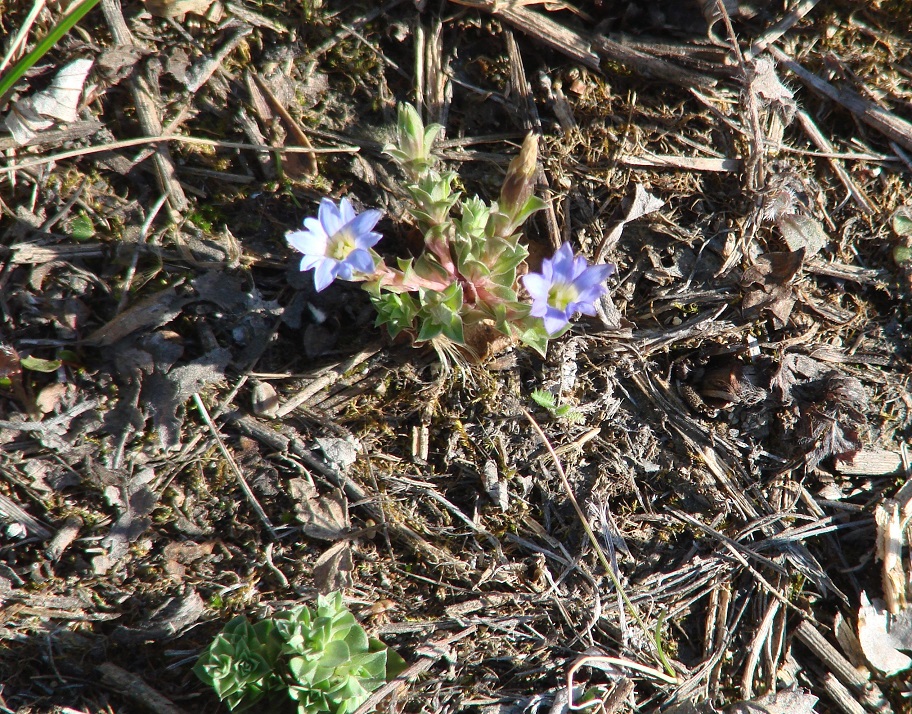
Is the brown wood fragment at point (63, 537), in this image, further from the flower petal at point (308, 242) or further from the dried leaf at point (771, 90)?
the dried leaf at point (771, 90)

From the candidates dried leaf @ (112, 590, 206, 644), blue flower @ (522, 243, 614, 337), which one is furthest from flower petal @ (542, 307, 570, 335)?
dried leaf @ (112, 590, 206, 644)

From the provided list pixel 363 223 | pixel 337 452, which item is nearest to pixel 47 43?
pixel 363 223

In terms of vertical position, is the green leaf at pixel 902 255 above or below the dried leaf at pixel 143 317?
above

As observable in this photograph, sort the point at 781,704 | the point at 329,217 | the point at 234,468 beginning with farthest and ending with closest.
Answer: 1. the point at 781,704
2. the point at 234,468
3. the point at 329,217

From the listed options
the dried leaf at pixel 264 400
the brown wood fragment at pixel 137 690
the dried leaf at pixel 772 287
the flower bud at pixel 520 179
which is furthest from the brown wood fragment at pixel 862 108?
the brown wood fragment at pixel 137 690

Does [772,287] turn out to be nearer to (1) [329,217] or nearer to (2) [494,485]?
(2) [494,485]

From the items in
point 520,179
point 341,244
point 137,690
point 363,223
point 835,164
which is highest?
point 835,164

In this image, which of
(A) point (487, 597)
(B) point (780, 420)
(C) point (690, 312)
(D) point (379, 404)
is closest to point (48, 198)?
(D) point (379, 404)
